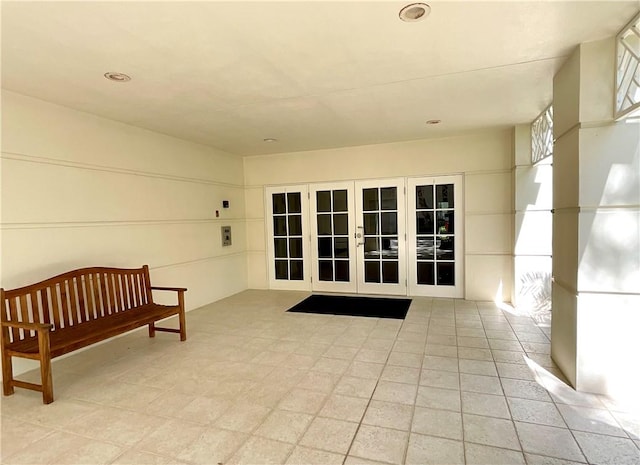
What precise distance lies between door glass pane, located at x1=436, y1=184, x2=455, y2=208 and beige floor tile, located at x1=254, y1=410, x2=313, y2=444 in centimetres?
404

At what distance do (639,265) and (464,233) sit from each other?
115 inches

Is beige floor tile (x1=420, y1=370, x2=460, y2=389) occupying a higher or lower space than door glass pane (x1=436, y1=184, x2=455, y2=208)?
lower

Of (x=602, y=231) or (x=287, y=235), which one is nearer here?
(x=602, y=231)

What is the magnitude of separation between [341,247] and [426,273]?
4.87 feet

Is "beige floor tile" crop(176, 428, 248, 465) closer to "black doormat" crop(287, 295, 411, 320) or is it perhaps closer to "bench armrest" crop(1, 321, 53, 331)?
"bench armrest" crop(1, 321, 53, 331)

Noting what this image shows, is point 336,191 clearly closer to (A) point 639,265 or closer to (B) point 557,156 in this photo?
(B) point 557,156

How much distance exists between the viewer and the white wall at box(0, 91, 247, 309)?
3.10 meters

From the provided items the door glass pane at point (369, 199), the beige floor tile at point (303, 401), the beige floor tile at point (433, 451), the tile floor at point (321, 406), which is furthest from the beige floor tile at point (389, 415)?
the door glass pane at point (369, 199)

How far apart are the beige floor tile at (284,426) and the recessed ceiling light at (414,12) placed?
264 cm

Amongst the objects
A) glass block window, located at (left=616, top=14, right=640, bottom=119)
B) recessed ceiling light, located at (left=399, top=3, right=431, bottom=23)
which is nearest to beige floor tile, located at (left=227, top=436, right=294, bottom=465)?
recessed ceiling light, located at (left=399, top=3, right=431, bottom=23)

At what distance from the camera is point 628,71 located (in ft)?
7.58

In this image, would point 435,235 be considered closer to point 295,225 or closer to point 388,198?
point 388,198

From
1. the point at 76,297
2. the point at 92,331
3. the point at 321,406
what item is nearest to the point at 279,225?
the point at 76,297

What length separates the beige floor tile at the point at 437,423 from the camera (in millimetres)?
2121
